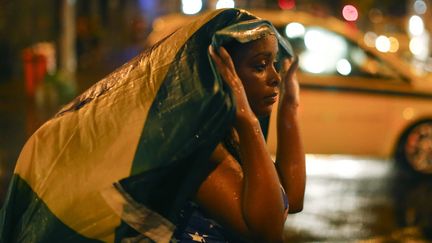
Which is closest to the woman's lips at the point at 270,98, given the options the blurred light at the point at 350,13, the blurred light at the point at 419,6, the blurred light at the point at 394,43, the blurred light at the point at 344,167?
the blurred light at the point at 344,167

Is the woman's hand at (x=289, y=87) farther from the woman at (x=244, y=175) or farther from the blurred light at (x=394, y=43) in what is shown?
the blurred light at (x=394, y=43)

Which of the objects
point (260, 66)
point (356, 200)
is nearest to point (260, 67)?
point (260, 66)

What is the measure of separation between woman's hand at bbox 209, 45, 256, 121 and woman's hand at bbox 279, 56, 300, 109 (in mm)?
569

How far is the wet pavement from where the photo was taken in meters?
6.96

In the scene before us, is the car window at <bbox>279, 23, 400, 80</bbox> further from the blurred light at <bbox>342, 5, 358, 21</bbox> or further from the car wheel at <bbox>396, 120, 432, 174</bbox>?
the blurred light at <bbox>342, 5, 358, 21</bbox>

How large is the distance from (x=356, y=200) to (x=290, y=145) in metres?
5.80

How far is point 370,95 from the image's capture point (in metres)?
9.12

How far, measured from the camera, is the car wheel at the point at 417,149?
9406mm

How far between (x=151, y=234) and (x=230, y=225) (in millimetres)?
206

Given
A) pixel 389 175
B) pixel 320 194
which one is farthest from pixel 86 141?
pixel 389 175

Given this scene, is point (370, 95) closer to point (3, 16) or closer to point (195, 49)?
point (195, 49)

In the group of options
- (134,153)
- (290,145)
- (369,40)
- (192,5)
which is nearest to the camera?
(134,153)

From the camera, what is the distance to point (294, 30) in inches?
356

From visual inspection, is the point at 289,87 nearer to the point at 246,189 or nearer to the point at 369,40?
the point at 246,189
